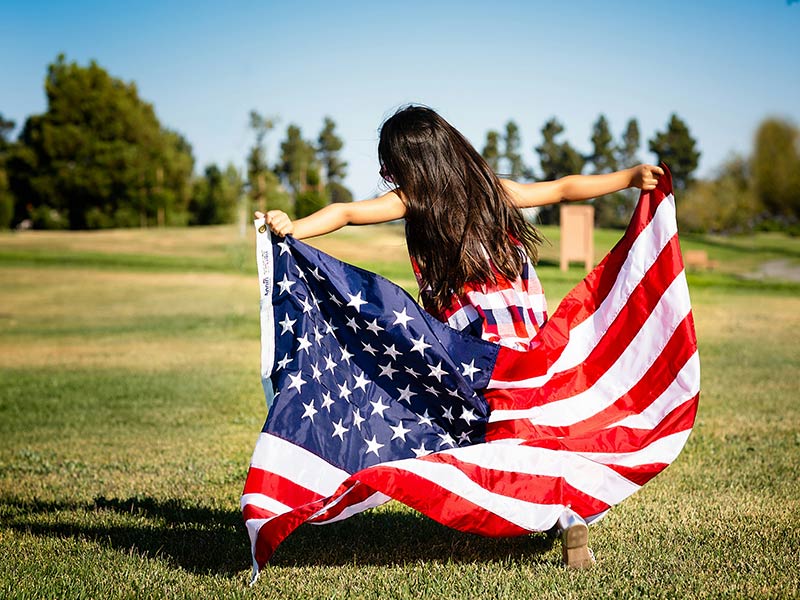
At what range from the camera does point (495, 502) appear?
386cm

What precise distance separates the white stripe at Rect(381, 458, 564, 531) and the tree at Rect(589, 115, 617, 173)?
67192 millimetres

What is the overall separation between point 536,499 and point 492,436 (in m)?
0.38

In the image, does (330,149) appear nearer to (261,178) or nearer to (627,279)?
(261,178)

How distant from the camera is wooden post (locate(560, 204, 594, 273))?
122 ft

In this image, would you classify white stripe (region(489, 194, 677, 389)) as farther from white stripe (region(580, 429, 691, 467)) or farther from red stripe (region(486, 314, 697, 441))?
white stripe (region(580, 429, 691, 467))

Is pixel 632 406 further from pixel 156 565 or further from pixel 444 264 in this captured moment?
pixel 156 565

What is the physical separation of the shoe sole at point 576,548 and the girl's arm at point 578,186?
162 cm

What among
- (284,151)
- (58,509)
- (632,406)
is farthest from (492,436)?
(284,151)

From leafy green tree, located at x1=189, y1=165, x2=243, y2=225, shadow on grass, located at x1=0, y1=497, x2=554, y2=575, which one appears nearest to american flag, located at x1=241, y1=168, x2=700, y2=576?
shadow on grass, located at x1=0, y1=497, x2=554, y2=575

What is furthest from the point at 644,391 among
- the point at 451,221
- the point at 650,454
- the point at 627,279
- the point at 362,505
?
the point at 362,505

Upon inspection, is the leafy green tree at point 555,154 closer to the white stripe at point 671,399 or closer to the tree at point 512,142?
the tree at point 512,142

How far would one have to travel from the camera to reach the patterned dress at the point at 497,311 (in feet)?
14.0

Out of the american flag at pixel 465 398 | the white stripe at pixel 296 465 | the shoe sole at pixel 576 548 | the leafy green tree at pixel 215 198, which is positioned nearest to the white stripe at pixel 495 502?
the american flag at pixel 465 398

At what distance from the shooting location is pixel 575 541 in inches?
155
